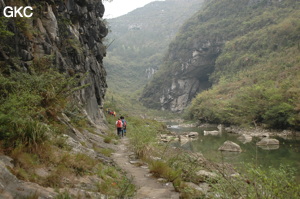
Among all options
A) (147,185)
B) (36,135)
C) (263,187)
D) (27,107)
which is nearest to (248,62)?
(147,185)

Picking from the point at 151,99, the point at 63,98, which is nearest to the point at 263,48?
the point at 151,99

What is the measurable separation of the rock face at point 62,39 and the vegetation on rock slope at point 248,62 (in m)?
26.8

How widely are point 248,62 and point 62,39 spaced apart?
3048 inches

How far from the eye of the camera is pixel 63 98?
8.18 meters

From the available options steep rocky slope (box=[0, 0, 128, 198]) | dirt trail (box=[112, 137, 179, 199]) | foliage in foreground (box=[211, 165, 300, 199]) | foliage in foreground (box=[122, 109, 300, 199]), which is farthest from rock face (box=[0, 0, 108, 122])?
foliage in foreground (box=[211, 165, 300, 199])

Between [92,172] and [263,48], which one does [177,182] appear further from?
[263,48]

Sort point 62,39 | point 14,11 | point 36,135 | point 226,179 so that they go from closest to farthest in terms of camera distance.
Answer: point 226,179
point 36,135
point 14,11
point 62,39

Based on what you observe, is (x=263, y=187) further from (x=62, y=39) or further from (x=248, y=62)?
(x=248, y=62)

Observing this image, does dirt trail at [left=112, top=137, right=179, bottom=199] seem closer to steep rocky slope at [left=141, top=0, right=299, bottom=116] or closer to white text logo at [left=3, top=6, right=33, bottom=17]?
white text logo at [left=3, top=6, right=33, bottom=17]

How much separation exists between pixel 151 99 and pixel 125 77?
197ft

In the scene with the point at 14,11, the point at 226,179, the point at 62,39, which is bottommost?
the point at 226,179

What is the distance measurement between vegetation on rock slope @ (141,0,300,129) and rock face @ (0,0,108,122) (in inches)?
1054

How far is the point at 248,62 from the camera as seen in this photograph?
270 feet

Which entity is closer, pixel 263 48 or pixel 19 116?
pixel 19 116
